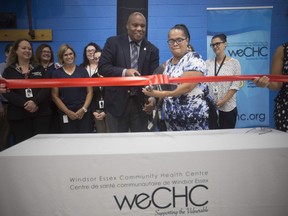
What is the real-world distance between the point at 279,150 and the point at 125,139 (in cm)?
73

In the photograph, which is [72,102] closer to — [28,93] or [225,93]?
[28,93]

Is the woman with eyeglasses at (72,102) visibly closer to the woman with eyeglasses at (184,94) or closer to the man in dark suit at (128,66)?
the man in dark suit at (128,66)

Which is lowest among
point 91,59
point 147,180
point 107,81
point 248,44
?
point 147,180

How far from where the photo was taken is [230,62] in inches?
138

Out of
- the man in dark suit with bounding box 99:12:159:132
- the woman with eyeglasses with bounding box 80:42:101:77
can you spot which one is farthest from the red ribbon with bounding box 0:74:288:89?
the woman with eyeglasses with bounding box 80:42:101:77

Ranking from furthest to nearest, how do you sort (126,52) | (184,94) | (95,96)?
(95,96) < (126,52) < (184,94)

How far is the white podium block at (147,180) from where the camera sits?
1.17 m

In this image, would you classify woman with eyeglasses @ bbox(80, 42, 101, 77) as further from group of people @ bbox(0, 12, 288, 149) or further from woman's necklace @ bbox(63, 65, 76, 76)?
woman's necklace @ bbox(63, 65, 76, 76)

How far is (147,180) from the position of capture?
3.93ft

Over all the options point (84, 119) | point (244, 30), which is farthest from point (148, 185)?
point (244, 30)

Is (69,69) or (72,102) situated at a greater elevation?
(69,69)

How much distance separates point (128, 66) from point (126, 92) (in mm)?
244

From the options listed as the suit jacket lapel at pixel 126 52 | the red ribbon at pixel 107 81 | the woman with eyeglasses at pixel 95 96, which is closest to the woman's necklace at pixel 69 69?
the woman with eyeglasses at pixel 95 96

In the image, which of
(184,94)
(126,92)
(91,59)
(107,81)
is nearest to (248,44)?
(91,59)
